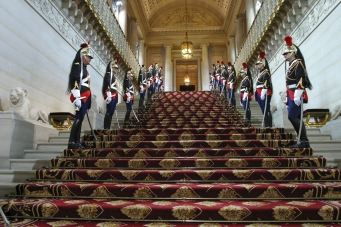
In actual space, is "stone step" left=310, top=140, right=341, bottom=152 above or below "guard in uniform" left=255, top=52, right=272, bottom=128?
below

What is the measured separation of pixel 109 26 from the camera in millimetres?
11617

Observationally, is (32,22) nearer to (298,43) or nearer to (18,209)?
(18,209)

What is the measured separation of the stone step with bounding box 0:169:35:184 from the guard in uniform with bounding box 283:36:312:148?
13.7 feet

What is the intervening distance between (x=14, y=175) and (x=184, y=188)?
94.5 inches

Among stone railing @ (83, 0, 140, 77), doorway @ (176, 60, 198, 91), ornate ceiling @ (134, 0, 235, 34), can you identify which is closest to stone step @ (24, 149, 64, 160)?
stone railing @ (83, 0, 140, 77)

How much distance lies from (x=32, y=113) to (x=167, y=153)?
3.25 metres

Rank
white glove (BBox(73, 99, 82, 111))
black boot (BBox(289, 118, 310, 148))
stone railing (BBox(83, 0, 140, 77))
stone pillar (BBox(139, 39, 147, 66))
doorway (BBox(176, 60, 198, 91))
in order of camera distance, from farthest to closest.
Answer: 1. doorway (BBox(176, 60, 198, 91))
2. stone pillar (BBox(139, 39, 147, 66))
3. stone railing (BBox(83, 0, 140, 77))
4. white glove (BBox(73, 99, 82, 111))
5. black boot (BBox(289, 118, 310, 148))

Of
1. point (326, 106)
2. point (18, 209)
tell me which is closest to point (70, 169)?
point (18, 209)

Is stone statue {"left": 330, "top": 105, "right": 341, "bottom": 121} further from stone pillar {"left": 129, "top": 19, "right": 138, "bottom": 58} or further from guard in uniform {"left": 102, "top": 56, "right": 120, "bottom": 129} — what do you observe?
stone pillar {"left": 129, "top": 19, "right": 138, "bottom": 58}

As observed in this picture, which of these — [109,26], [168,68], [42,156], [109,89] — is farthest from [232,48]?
[42,156]

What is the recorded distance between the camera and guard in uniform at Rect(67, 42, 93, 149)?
435cm

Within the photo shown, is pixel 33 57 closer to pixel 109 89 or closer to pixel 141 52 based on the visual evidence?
pixel 109 89

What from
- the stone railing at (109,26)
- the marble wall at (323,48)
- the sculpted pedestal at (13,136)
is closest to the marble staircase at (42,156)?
the sculpted pedestal at (13,136)

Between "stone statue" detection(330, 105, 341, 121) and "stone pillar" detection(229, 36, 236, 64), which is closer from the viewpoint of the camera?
"stone statue" detection(330, 105, 341, 121)
